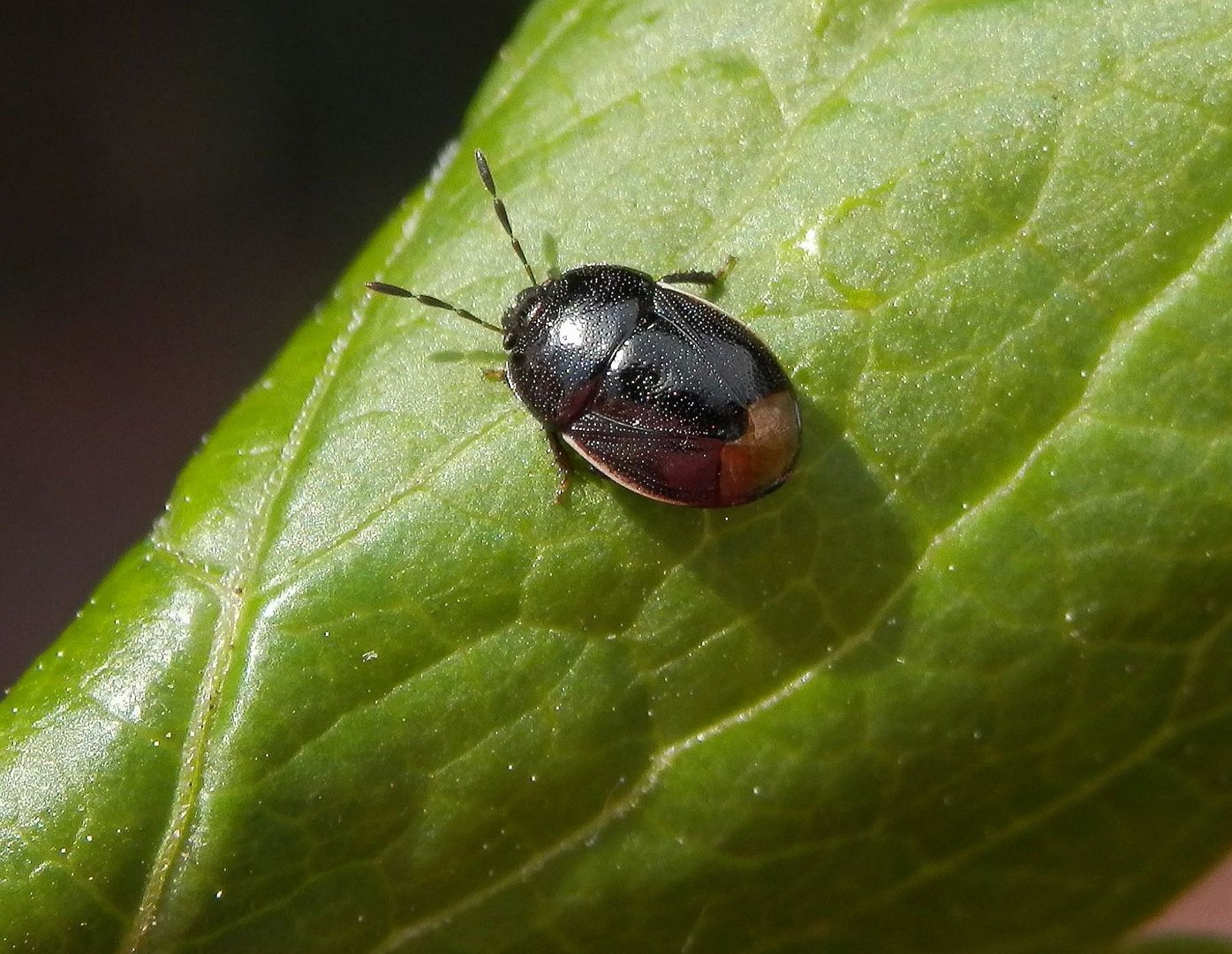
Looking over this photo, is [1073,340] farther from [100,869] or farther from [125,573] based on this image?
[100,869]

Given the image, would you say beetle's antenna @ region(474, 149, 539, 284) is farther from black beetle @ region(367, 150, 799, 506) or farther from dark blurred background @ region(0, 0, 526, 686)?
dark blurred background @ region(0, 0, 526, 686)

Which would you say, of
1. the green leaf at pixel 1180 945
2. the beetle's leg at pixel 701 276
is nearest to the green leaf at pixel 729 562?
the beetle's leg at pixel 701 276

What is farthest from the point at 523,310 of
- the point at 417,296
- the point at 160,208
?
the point at 160,208

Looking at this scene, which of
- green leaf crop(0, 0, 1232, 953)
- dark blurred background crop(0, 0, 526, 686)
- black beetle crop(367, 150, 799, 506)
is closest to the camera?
green leaf crop(0, 0, 1232, 953)


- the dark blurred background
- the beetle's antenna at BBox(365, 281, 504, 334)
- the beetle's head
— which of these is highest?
the beetle's antenna at BBox(365, 281, 504, 334)

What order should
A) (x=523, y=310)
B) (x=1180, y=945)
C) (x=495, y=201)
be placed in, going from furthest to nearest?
(x=1180, y=945) → (x=523, y=310) → (x=495, y=201)

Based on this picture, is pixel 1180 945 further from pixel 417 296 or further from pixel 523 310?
pixel 417 296

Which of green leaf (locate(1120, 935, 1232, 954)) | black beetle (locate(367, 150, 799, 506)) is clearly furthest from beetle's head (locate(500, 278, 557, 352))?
green leaf (locate(1120, 935, 1232, 954))

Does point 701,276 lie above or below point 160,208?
above
